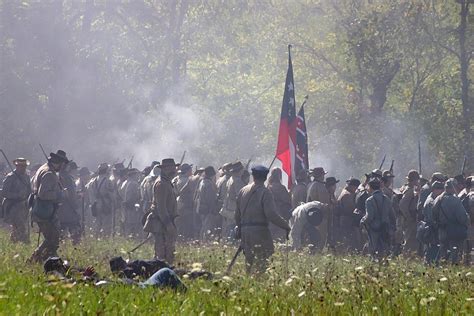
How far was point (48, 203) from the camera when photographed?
15156 millimetres

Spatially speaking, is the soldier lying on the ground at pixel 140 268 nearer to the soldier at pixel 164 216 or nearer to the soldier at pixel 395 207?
the soldier at pixel 164 216

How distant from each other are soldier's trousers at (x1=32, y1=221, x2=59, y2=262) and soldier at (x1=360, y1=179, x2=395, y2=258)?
5.60m

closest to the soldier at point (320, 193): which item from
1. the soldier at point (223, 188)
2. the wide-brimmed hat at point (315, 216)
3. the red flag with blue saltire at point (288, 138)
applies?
the wide-brimmed hat at point (315, 216)

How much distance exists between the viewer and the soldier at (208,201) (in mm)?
22148

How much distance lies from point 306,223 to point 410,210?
2153 mm

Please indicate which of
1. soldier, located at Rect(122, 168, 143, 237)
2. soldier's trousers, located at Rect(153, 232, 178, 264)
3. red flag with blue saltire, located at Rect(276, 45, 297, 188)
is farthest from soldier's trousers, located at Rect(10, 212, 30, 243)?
red flag with blue saltire, located at Rect(276, 45, 297, 188)

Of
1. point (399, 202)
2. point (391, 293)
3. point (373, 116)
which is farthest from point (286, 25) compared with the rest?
point (391, 293)

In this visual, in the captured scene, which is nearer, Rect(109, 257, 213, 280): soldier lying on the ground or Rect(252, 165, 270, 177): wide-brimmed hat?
Rect(109, 257, 213, 280): soldier lying on the ground

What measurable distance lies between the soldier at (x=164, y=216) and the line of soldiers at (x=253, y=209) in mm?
15

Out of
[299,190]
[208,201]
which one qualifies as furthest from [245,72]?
[299,190]

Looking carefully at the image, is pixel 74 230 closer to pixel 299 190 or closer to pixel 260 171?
pixel 299 190

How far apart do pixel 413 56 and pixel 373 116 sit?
2.57 metres

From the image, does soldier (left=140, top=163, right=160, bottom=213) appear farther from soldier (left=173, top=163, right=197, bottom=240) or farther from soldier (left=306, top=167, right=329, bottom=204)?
soldier (left=306, top=167, right=329, bottom=204)

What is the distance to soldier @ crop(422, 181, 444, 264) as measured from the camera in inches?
712
